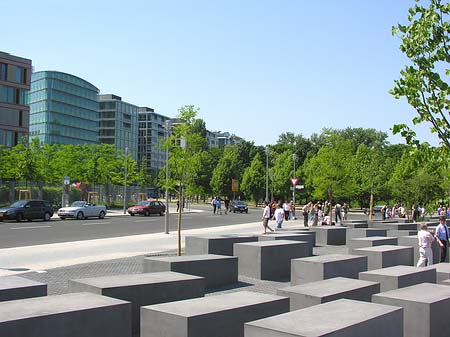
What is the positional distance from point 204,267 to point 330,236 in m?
11.2

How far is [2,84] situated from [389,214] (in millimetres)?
51695

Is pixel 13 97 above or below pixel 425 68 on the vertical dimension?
above

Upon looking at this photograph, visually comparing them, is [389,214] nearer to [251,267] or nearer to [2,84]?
[251,267]

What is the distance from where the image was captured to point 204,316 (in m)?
6.00

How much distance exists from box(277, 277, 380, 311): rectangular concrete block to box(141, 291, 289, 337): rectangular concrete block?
71 cm

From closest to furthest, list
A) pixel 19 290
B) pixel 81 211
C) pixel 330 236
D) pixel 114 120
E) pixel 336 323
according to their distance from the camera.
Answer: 1. pixel 336 323
2. pixel 19 290
3. pixel 330 236
4. pixel 81 211
5. pixel 114 120

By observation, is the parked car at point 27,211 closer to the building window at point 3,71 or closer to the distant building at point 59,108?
the building window at point 3,71

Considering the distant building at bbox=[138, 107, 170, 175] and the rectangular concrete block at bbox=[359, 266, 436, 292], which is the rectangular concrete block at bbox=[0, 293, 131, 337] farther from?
the distant building at bbox=[138, 107, 170, 175]

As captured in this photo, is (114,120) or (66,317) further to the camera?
(114,120)

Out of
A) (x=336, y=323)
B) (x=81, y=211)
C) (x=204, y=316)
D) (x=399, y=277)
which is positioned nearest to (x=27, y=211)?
(x=81, y=211)

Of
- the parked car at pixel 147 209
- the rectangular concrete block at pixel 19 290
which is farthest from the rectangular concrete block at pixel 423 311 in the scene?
the parked car at pixel 147 209

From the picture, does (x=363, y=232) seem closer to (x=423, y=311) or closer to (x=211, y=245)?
(x=211, y=245)

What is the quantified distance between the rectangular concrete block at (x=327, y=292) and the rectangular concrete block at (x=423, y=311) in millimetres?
588

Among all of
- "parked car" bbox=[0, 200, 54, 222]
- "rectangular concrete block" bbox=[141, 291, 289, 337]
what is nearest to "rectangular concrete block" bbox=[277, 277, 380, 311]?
"rectangular concrete block" bbox=[141, 291, 289, 337]
